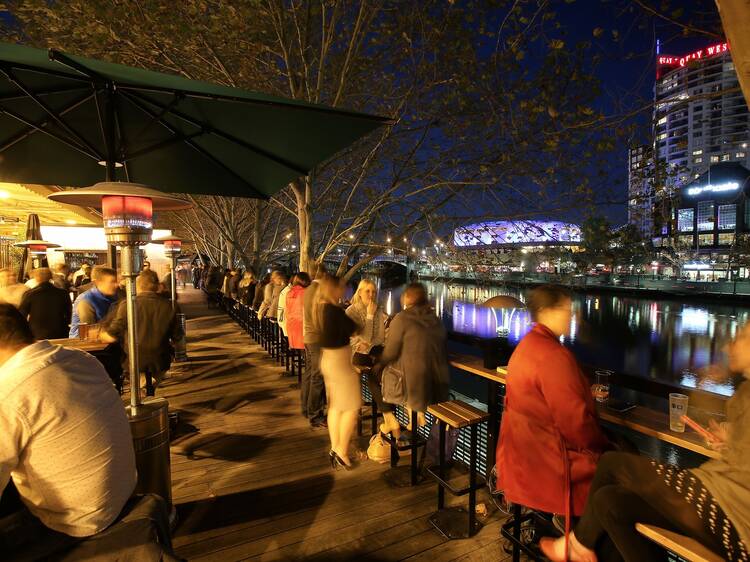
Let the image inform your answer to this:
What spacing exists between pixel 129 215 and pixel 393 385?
2.41 meters

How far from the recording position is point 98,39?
552cm

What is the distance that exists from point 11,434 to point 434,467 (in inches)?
126

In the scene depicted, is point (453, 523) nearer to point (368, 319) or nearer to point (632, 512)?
point (632, 512)

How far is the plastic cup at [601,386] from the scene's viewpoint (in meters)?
2.59

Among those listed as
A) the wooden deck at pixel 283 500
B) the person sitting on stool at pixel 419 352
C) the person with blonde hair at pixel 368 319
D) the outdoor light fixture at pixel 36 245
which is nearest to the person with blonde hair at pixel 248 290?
the outdoor light fixture at pixel 36 245

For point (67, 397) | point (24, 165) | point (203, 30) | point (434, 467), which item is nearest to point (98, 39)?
point (203, 30)

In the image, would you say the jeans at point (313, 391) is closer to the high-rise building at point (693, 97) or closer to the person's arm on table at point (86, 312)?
the person's arm on table at point (86, 312)

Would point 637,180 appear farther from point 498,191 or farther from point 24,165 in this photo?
point 24,165

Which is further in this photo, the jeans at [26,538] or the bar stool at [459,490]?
the bar stool at [459,490]

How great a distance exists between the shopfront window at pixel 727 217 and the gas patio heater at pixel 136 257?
324 ft

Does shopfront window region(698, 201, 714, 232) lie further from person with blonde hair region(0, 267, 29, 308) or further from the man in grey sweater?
person with blonde hair region(0, 267, 29, 308)

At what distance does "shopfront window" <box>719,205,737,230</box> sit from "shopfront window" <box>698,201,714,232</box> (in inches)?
53.0

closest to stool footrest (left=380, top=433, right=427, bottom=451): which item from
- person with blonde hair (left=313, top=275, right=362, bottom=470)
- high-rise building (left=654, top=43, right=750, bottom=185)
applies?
person with blonde hair (left=313, top=275, right=362, bottom=470)

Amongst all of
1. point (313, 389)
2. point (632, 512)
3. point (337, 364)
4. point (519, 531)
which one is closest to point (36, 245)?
point (313, 389)
